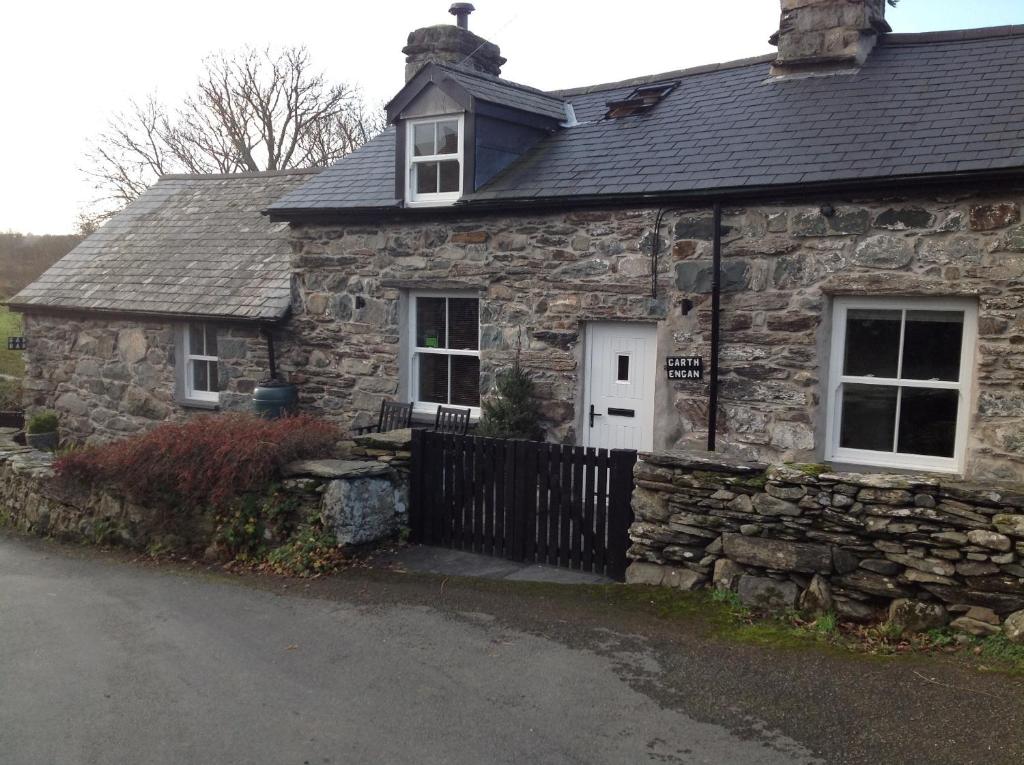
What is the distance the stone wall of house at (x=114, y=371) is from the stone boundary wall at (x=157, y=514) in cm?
316

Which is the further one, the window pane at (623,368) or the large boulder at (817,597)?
the window pane at (623,368)

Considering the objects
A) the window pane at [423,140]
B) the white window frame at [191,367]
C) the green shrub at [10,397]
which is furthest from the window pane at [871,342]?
the green shrub at [10,397]

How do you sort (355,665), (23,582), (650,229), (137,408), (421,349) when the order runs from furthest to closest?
(137,408)
(421,349)
(650,229)
(23,582)
(355,665)

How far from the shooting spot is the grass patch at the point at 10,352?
23.8 meters

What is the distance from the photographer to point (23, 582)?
802 centimetres

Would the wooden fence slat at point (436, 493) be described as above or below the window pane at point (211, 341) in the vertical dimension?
below

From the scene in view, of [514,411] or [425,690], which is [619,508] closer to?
[425,690]

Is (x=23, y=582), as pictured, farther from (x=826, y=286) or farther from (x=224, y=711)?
(x=826, y=286)

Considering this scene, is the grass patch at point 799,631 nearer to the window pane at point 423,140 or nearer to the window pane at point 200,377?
the window pane at point 423,140

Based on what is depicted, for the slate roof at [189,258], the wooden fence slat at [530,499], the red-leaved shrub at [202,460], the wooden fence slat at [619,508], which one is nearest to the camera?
the wooden fence slat at [619,508]

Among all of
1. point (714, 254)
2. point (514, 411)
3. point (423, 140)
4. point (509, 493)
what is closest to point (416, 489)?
point (509, 493)

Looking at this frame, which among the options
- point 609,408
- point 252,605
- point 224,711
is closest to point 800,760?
point 224,711

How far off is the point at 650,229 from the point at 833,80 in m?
3.14

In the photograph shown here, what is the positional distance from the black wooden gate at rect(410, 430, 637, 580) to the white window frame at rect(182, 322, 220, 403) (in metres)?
6.79
